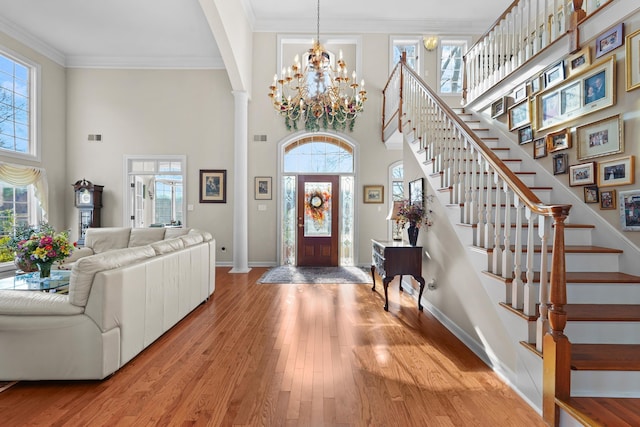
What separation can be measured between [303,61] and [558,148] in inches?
219

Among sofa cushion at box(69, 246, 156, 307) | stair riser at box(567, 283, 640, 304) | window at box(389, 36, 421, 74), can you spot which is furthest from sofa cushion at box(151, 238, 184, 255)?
window at box(389, 36, 421, 74)

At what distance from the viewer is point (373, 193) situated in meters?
6.77

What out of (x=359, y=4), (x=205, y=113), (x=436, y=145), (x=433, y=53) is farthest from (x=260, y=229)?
(x=433, y=53)

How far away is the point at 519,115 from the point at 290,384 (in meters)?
4.20

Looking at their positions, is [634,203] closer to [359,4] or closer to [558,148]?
[558,148]

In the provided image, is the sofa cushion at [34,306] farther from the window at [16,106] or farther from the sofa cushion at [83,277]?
the window at [16,106]

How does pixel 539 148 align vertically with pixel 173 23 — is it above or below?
below

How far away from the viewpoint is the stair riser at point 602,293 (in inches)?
90.1

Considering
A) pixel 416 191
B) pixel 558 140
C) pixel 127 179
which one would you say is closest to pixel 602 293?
pixel 558 140

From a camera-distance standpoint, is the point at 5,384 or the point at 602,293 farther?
the point at 602,293

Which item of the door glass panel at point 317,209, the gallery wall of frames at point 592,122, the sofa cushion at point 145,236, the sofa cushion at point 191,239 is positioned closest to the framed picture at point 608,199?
the gallery wall of frames at point 592,122

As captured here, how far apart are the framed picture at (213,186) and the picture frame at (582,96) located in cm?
587

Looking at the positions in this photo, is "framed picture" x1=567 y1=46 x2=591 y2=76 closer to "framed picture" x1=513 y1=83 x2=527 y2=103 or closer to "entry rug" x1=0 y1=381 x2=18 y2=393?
"framed picture" x1=513 y1=83 x2=527 y2=103

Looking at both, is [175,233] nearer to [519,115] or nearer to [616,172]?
[519,115]
